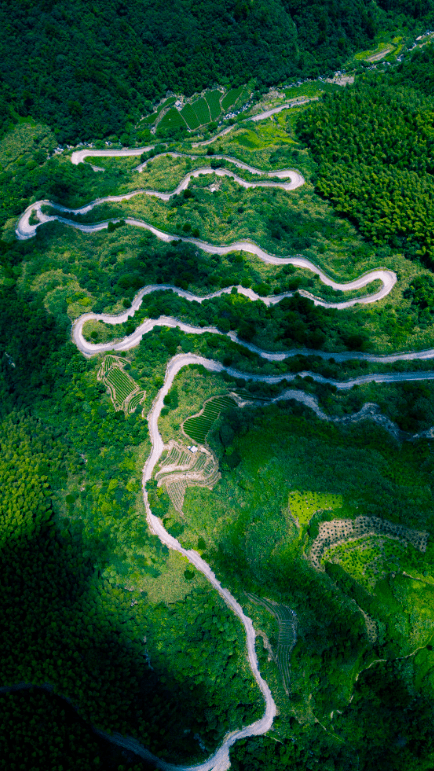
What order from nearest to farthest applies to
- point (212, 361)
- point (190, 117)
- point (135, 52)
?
point (212, 361), point (135, 52), point (190, 117)

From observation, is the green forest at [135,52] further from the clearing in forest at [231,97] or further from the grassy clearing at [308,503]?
the grassy clearing at [308,503]

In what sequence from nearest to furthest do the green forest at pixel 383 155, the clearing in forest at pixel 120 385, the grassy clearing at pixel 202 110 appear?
the clearing in forest at pixel 120 385, the green forest at pixel 383 155, the grassy clearing at pixel 202 110

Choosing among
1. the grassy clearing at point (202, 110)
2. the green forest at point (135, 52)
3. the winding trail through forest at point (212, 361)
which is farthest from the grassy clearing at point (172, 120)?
the winding trail through forest at point (212, 361)

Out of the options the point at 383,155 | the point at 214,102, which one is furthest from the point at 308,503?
the point at 214,102

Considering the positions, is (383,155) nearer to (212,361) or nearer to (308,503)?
(212,361)

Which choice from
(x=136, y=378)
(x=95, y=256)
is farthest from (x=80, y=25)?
(x=136, y=378)

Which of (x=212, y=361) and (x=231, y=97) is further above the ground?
(x=231, y=97)

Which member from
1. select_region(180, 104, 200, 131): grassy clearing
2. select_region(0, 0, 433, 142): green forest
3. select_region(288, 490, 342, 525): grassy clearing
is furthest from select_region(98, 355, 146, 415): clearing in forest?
select_region(180, 104, 200, 131): grassy clearing

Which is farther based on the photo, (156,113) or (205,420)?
(156,113)

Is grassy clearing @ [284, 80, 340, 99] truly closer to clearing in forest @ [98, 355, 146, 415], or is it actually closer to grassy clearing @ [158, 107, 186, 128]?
grassy clearing @ [158, 107, 186, 128]

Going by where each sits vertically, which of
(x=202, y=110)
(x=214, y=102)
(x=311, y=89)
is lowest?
(x=311, y=89)

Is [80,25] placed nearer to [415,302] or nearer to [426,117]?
[426,117]
